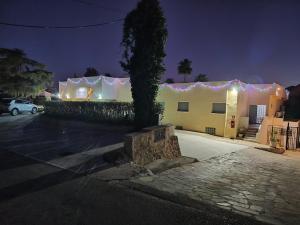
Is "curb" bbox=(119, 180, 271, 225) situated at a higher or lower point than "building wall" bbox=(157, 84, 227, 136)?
lower

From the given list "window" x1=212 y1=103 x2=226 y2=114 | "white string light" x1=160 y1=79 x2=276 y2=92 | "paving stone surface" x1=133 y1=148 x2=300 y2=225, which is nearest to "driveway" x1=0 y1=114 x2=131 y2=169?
"paving stone surface" x1=133 y1=148 x2=300 y2=225

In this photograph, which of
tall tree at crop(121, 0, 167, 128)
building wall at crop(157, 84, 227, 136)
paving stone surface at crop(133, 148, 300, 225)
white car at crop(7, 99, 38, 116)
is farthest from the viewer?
white car at crop(7, 99, 38, 116)

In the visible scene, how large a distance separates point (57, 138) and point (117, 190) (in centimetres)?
685

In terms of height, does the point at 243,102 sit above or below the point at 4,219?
above

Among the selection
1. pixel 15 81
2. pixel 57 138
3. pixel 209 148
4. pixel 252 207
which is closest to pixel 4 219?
pixel 252 207

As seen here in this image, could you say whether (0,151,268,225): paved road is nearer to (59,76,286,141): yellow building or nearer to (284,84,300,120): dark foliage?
(59,76,286,141): yellow building

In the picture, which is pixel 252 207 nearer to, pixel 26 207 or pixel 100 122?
pixel 26 207

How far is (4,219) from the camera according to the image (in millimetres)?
4297

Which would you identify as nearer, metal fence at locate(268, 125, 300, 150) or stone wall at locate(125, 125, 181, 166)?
stone wall at locate(125, 125, 181, 166)

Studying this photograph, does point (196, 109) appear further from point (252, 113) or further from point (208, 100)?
point (252, 113)

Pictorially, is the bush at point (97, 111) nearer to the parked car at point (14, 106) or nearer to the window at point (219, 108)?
the parked car at point (14, 106)

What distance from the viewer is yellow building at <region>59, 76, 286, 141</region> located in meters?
18.9

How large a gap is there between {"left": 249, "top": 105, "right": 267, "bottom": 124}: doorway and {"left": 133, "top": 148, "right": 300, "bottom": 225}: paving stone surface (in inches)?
573

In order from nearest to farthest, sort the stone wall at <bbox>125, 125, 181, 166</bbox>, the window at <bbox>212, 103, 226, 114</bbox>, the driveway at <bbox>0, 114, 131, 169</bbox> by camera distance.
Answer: the stone wall at <bbox>125, 125, 181, 166</bbox> → the driveway at <bbox>0, 114, 131, 169</bbox> → the window at <bbox>212, 103, 226, 114</bbox>
